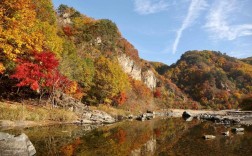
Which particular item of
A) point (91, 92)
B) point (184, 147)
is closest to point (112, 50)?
point (91, 92)

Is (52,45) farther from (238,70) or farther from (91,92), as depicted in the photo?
(238,70)

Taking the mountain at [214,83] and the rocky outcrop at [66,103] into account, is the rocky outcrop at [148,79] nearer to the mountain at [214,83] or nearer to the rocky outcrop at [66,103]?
the mountain at [214,83]

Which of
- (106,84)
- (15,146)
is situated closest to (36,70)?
(15,146)

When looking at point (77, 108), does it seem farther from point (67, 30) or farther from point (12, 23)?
point (67, 30)

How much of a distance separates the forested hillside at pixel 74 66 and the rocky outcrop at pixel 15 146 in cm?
1494

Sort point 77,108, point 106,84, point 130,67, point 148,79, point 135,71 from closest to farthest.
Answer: point 77,108
point 106,84
point 130,67
point 135,71
point 148,79

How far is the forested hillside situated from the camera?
32594 mm

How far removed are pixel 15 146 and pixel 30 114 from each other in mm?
19217

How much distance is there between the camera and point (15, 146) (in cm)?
1562

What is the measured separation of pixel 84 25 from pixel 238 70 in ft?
425

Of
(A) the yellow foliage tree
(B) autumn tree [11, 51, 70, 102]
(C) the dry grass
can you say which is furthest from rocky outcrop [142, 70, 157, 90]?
(A) the yellow foliage tree

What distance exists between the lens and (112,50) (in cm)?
10381

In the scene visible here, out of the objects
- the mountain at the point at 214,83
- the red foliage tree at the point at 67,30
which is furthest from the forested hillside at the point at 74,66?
the mountain at the point at 214,83

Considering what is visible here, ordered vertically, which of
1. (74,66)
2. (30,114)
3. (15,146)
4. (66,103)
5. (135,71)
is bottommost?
(15,146)
